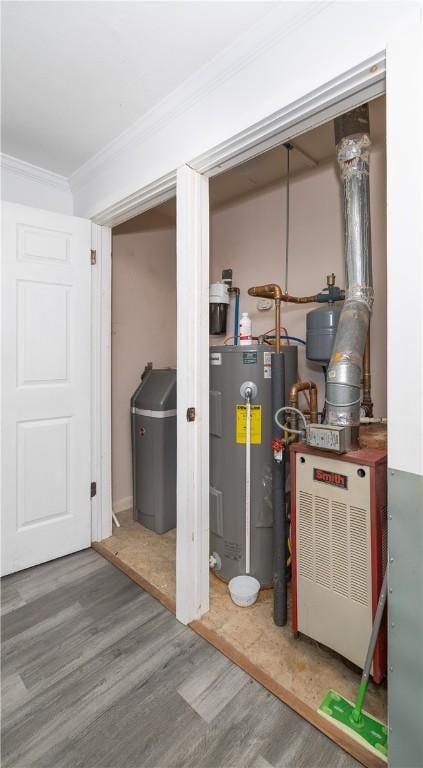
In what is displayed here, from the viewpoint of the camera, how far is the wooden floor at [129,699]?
115 centimetres

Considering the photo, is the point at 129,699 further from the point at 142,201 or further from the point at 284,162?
the point at 284,162

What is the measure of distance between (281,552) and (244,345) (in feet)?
3.29

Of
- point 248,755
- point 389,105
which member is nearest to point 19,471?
point 248,755

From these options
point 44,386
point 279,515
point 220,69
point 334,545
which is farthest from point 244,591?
point 220,69

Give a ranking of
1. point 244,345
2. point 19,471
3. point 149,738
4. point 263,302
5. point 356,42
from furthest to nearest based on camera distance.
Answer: point 263,302, point 19,471, point 244,345, point 149,738, point 356,42

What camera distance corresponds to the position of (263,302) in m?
2.58

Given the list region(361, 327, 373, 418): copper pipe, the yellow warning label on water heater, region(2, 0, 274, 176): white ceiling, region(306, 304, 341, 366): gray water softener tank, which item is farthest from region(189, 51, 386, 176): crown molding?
the yellow warning label on water heater

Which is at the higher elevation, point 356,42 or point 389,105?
point 356,42

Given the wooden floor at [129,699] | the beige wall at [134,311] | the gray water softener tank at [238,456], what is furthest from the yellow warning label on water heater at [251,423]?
the beige wall at [134,311]

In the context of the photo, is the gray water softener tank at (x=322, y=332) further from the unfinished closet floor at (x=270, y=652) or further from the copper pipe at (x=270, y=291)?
the unfinished closet floor at (x=270, y=652)

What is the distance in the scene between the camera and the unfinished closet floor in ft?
4.17

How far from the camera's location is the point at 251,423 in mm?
1850

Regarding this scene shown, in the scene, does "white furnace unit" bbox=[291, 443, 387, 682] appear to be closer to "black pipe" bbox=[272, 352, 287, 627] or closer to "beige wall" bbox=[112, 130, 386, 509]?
"black pipe" bbox=[272, 352, 287, 627]

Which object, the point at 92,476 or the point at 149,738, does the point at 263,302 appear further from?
the point at 149,738
